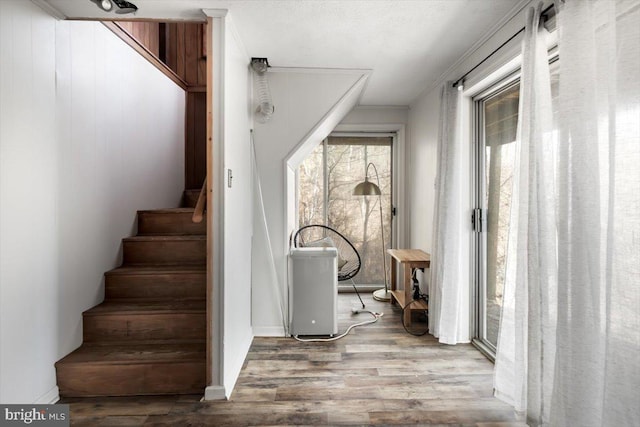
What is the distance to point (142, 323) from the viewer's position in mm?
2193

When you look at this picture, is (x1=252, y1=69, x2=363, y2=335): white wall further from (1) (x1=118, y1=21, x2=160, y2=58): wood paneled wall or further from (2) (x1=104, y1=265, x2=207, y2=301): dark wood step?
(1) (x1=118, y1=21, x2=160, y2=58): wood paneled wall

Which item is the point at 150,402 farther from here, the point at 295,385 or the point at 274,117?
the point at 274,117

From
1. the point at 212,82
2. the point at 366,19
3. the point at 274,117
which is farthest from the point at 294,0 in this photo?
the point at 274,117

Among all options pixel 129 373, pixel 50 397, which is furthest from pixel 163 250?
pixel 50 397

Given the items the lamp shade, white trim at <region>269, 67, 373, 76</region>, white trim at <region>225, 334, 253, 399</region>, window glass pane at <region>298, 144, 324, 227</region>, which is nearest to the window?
white trim at <region>269, 67, 373, 76</region>

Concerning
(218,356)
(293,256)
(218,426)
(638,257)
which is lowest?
(218,426)

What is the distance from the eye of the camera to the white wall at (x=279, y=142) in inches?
112

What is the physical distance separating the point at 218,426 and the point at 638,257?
2.01 m

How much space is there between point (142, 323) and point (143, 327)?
29mm

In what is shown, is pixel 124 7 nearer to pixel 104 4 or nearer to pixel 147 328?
pixel 104 4

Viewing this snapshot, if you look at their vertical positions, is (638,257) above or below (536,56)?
below

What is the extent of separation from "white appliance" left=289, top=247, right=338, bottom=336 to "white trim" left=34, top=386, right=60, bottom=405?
5.39 ft

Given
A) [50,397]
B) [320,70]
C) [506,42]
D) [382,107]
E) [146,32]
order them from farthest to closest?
[382,107] < [146,32] < [320,70] < [506,42] < [50,397]

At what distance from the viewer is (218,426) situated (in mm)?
1690
